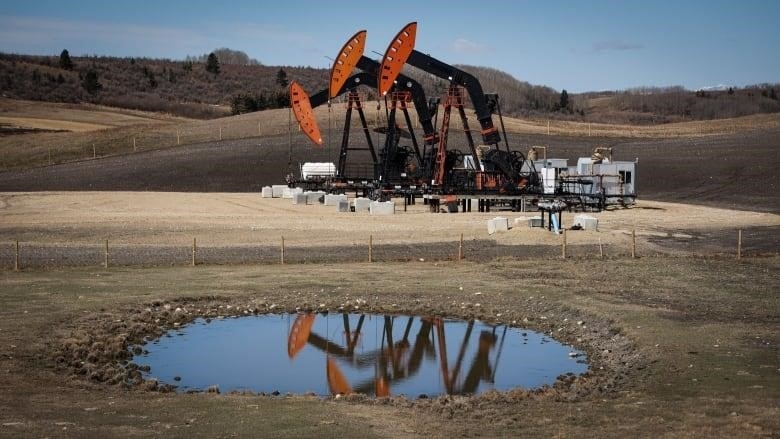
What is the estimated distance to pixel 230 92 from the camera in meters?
176

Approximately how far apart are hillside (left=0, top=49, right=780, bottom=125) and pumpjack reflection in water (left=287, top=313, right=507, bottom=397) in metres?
112

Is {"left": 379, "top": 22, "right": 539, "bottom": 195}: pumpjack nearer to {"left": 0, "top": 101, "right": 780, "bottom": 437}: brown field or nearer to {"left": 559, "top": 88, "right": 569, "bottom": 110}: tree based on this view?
{"left": 0, "top": 101, "right": 780, "bottom": 437}: brown field

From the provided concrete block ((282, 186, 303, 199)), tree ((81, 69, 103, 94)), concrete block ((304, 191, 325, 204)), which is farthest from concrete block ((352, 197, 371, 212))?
tree ((81, 69, 103, 94))

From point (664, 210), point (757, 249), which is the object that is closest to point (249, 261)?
point (757, 249)

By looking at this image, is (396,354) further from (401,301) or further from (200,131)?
(200,131)

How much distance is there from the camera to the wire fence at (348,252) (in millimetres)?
32500

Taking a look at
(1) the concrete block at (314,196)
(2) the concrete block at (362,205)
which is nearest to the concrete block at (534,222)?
(2) the concrete block at (362,205)

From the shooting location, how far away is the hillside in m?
149

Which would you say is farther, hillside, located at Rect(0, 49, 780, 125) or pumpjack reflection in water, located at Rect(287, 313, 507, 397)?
hillside, located at Rect(0, 49, 780, 125)

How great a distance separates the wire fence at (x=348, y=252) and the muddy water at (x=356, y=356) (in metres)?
8.36

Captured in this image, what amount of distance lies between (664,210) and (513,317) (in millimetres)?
32855

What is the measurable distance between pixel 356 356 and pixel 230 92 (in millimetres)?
159329

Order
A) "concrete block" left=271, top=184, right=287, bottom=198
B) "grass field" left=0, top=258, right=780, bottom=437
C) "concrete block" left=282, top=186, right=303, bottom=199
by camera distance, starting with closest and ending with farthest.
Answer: "grass field" left=0, top=258, right=780, bottom=437
"concrete block" left=282, top=186, right=303, bottom=199
"concrete block" left=271, top=184, right=287, bottom=198

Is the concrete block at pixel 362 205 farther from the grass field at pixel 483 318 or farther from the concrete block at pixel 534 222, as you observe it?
the grass field at pixel 483 318
